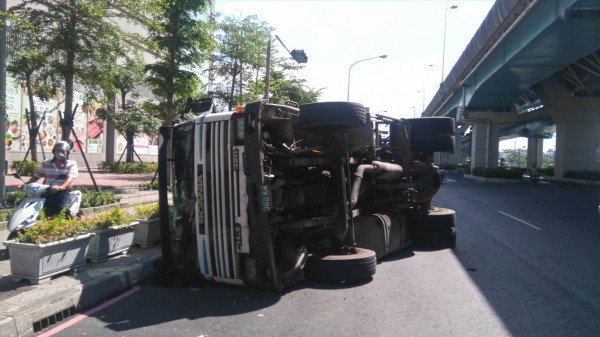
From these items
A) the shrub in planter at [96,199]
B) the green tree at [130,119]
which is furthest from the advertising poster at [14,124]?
the shrub in planter at [96,199]

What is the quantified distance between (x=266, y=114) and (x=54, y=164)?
146 inches

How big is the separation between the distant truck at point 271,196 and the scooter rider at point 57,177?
5.69ft

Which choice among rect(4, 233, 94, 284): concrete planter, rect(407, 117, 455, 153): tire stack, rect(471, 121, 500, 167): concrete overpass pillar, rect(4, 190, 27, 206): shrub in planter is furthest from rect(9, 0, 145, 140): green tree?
rect(471, 121, 500, 167): concrete overpass pillar

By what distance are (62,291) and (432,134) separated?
7.41 m

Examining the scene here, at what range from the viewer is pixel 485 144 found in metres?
45.2

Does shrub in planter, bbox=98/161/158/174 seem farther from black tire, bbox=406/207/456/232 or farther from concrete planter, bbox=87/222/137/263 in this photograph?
black tire, bbox=406/207/456/232

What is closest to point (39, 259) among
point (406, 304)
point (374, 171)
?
point (406, 304)

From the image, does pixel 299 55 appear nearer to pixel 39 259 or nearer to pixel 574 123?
pixel 39 259

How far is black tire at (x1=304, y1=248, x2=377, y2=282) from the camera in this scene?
20.2 ft

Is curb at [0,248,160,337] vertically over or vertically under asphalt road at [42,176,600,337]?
over

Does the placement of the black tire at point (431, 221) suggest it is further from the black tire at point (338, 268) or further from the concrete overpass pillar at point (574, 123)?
the concrete overpass pillar at point (574, 123)

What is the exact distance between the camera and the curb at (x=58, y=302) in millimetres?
4361

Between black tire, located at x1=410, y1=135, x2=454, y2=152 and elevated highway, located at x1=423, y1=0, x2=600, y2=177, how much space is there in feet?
21.1

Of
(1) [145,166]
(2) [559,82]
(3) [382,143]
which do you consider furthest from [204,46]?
(2) [559,82]
